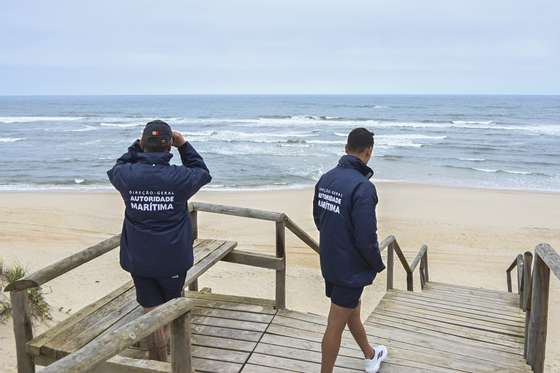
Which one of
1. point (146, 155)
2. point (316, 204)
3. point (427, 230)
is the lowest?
point (427, 230)

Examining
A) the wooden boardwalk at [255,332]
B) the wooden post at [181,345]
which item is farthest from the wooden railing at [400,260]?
the wooden post at [181,345]

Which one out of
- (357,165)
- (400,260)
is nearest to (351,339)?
(357,165)

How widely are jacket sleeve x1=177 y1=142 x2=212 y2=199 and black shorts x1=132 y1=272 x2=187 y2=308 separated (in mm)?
581

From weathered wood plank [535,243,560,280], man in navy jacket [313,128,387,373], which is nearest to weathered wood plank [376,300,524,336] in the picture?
weathered wood plank [535,243,560,280]

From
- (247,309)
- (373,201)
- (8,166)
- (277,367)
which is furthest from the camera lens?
(8,166)

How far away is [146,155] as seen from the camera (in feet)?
10.4

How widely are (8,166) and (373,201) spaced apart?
86.8 ft

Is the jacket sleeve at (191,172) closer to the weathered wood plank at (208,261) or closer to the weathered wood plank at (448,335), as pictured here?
the weathered wood plank at (208,261)

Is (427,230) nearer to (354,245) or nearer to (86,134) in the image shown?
(354,245)

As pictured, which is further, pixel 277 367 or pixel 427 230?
pixel 427 230

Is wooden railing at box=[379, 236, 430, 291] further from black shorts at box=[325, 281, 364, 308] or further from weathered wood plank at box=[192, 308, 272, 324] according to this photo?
black shorts at box=[325, 281, 364, 308]

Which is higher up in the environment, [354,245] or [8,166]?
[354,245]

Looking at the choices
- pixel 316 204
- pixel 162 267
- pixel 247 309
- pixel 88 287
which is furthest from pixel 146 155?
pixel 88 287

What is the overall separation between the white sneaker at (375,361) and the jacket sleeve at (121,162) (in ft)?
7.12
